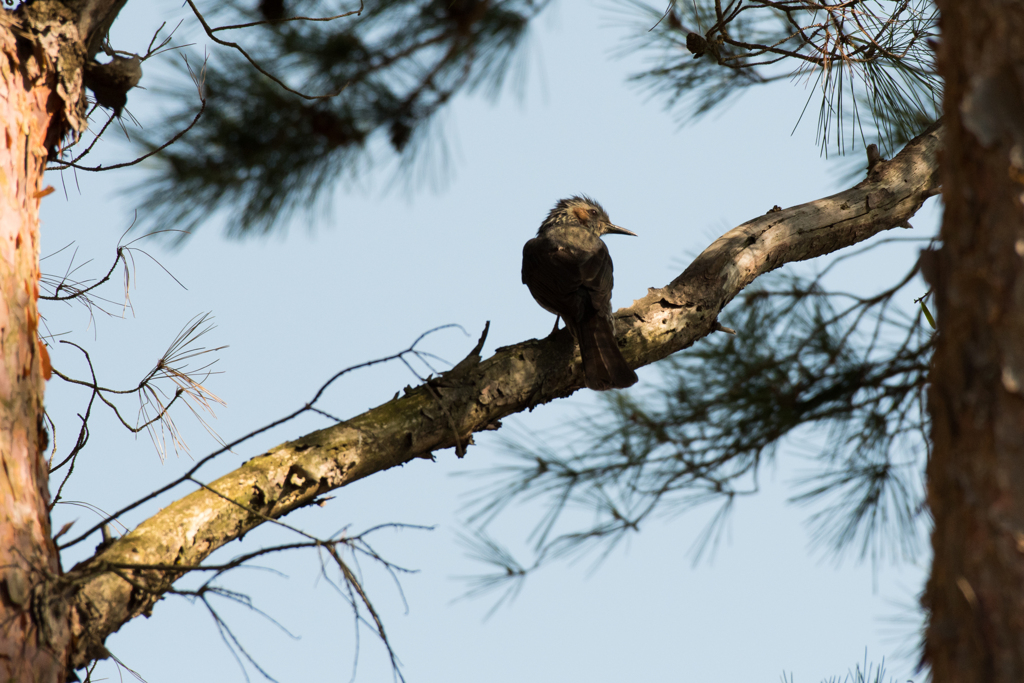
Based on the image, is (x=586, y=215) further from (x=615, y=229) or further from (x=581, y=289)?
(x=581, y=289)

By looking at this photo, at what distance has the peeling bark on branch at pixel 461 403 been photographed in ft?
6.42

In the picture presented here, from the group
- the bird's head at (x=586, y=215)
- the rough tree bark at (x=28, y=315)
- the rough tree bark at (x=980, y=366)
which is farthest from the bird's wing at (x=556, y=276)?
the rough tree bark at (x=28, y=315)

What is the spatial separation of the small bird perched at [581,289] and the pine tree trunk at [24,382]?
185 centimetres

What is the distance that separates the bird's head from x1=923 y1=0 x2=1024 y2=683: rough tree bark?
3.72m

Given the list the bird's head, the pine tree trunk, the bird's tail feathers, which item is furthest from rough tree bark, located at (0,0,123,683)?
the bird's head

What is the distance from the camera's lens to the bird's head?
5.29 m

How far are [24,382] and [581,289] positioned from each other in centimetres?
218

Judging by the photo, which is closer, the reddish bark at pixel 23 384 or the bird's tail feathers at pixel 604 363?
the reddish bark at pixel 23 384

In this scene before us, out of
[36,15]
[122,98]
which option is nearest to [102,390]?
[122,98]

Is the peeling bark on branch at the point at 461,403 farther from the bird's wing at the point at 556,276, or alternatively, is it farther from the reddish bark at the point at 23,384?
the bird's wing at the point at 556,276

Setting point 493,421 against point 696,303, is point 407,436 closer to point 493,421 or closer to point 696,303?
point 493,421

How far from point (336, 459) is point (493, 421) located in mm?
646

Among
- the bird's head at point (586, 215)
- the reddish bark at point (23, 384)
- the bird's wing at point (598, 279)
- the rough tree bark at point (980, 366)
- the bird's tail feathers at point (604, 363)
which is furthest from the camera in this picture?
the bird's head at point (586, 215)

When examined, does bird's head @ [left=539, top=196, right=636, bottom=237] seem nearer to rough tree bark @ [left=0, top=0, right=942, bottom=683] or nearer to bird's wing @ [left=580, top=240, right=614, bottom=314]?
bird's wing @ [left=580, top=240, right=614, bottom=314]
